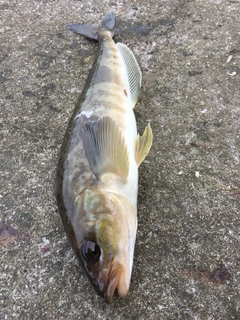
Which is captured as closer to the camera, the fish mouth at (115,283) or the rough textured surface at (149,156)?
the fish mouth at (115,283)

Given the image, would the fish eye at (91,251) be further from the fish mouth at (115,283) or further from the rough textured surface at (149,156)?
the rough textured surface at (149,156)

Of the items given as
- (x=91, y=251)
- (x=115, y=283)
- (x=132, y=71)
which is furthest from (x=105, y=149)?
(x=132, y=71)

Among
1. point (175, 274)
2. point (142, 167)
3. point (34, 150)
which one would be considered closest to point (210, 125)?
point (142, 167)

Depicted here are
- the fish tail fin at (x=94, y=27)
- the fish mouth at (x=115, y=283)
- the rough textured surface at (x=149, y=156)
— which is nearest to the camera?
the fish mouth at (x=115, y=283)

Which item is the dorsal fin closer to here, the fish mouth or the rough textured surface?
the rough textured surface

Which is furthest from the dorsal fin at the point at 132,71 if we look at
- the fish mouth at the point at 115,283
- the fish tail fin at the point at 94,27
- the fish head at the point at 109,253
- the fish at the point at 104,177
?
→ the fish mouth at the point at 115,283

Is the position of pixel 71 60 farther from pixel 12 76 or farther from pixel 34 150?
pixel 34 150

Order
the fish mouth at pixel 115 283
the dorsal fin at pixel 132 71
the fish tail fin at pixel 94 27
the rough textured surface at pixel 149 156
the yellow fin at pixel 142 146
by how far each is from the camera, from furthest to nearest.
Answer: the fish tail fin at pixel 94 27, the dorsal fin at pixel 132 71, the yellow fin at pixel 142 146, the rough textured surface at pixel 149 156, the fish mouth at pixel 115 283

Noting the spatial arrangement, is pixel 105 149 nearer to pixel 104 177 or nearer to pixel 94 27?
pixel 104 177
